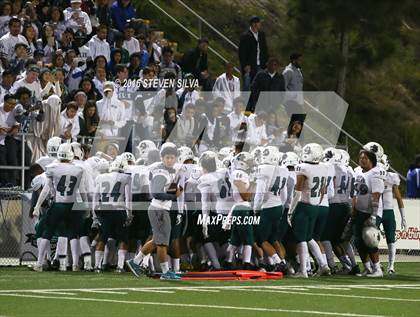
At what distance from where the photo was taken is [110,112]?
72.8ft

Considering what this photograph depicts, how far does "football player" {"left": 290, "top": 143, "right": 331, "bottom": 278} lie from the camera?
709 inches

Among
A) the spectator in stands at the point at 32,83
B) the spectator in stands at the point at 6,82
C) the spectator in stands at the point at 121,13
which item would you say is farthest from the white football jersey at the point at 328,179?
the spectator in stands at the point at 121,13

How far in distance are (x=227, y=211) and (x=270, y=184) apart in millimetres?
777

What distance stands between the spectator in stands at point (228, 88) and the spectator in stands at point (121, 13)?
224cm

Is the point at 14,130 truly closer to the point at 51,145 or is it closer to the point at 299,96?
the point at 51,145

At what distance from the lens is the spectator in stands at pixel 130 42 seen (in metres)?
24.6

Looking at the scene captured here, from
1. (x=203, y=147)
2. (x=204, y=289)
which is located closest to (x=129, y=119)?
(x=203, y=147)

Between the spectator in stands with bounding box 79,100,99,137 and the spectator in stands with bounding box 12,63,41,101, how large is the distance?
0.80 meters

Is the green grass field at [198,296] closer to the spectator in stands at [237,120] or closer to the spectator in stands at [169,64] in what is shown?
the spectator in stands at [237,120]

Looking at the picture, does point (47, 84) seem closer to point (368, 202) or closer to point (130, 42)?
point (130, 42)

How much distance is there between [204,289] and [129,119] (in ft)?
23.9

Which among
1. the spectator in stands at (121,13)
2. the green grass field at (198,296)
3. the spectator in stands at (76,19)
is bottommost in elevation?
the green grass field at (198,296)

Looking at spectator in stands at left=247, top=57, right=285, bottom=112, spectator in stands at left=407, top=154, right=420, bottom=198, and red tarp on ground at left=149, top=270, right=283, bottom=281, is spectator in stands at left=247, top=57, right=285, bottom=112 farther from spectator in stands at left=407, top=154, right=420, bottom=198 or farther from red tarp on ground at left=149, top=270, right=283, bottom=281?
red tarp on ground at left=149, top=270, right=283, bottom=281

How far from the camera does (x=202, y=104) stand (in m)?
23.7
